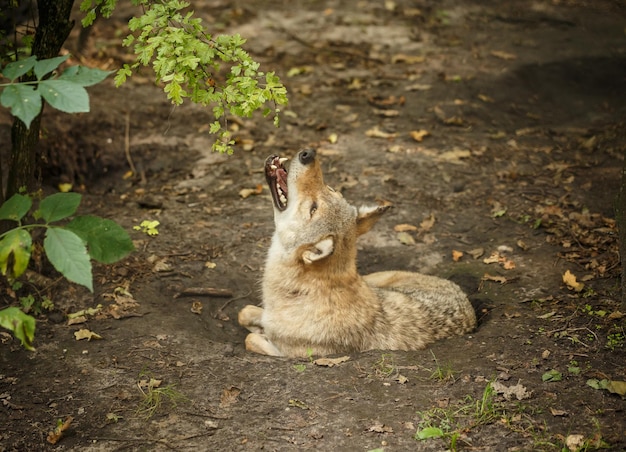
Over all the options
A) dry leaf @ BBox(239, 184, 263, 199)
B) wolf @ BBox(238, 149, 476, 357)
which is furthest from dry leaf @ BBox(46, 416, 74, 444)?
dry leaf @ BBox(239, 184, 263, 199)

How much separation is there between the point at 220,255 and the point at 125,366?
2411mm

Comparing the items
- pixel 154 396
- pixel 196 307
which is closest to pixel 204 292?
pixel 196 307

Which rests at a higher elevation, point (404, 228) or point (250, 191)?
point (250, 191)

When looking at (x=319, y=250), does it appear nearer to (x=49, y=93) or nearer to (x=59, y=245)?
(x=59, y=245)

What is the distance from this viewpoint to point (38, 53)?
A: 6.14 m

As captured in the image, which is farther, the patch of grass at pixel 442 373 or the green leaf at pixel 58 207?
the patch of grass at pixel 442 373

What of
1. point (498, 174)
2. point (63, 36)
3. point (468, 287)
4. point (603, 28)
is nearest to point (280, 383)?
point (468, 287)

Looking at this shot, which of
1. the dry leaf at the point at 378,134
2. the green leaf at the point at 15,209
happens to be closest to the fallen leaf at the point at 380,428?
the green leaf at the point at 15,209

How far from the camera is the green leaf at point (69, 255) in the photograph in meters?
3.38

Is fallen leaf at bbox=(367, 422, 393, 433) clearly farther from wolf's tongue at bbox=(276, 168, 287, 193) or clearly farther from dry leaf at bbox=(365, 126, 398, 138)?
dry leaf at bbox=(365, 126, 398, 138)

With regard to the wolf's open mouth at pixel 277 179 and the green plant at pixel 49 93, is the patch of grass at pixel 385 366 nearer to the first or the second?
the wolf's open mouth at pixel 277 179

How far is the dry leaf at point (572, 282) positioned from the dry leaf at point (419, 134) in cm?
400

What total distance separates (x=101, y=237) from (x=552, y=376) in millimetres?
3738

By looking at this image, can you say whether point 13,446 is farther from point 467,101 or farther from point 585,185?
point 467,101
